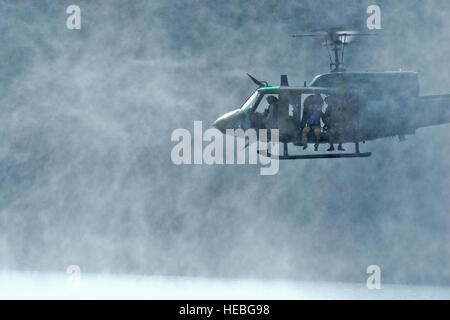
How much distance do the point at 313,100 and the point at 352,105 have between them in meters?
1.09

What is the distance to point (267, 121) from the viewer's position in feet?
61.1

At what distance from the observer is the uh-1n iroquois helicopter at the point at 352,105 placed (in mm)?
18328

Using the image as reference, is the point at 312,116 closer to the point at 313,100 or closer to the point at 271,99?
the point at 313,100

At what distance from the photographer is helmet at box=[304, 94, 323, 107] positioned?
59.6 ft

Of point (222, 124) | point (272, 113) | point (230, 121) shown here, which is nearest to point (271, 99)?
point (272, 113)

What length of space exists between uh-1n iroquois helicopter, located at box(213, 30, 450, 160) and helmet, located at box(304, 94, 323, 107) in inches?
4.0

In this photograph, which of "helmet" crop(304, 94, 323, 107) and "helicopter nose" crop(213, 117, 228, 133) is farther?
"helicopter nose" crop(213, 117, 228, 133)

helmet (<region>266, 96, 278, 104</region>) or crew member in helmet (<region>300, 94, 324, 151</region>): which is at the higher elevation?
helmet (<region>266, 96, 278, 104</region>)

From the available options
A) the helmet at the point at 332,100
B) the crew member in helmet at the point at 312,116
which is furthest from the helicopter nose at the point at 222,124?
the helmet at the point at 332,100

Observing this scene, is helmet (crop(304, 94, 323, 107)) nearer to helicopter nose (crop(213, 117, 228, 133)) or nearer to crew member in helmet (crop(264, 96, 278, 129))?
crew member in helmet (crop(264, 96, 278, 129))

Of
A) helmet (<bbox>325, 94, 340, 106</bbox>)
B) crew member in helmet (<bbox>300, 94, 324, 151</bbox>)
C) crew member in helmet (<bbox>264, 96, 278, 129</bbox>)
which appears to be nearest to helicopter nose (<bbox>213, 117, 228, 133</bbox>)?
crew member in helmet (<bbox>264, 96, 278, 129</bbox>)

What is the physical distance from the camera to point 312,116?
59.6 feet

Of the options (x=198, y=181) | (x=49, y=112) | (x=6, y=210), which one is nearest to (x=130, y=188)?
(x=198, y=181)
